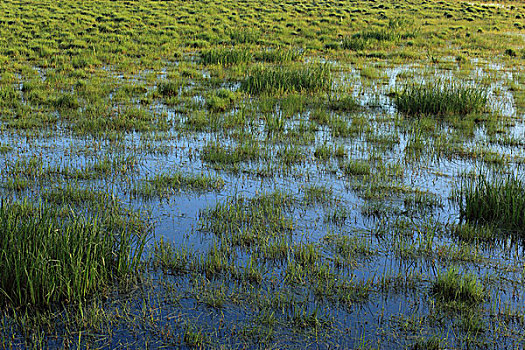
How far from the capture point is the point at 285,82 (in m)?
12.8

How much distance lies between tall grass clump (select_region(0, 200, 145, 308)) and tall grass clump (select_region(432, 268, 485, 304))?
2601mm

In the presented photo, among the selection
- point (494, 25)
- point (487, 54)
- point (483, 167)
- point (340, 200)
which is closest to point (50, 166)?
point (340, 200)

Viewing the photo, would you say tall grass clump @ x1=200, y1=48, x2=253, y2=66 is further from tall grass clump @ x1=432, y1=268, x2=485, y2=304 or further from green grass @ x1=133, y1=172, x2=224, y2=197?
tall grass clump @ x1=432, y1=268, x2=485, y2=304

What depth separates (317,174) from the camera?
7930 millimetres

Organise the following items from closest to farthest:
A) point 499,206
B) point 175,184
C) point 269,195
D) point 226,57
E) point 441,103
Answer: point 499,206
point 269,195
point 175,184
point 441,103
point 226,57

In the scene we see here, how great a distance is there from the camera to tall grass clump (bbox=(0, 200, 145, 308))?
4.58 m

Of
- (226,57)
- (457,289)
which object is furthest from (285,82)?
(457,289)

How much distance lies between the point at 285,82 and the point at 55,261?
8.88 meters

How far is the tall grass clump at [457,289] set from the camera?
4746 mm

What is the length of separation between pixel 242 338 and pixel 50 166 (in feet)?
15.5

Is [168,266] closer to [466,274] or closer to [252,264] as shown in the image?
[252,264]

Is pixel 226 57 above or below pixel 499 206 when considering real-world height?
above

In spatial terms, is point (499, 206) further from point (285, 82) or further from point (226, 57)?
point (226, 57)

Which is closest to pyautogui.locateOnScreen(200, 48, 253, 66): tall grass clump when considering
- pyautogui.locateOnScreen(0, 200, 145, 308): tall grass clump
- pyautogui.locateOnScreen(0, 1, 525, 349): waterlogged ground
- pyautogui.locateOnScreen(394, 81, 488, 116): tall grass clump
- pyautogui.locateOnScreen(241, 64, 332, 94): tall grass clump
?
pyautogui.locateOnScreen(0, 1, 525, 349): waterlogged ground
